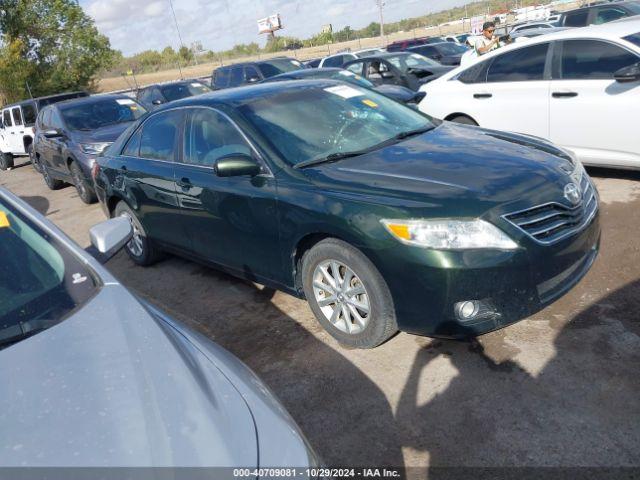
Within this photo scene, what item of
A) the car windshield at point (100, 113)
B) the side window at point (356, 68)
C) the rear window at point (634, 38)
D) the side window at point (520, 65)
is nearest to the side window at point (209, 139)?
the side window at point (520, 65)

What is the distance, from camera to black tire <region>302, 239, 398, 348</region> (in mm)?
3152

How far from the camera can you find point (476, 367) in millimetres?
3125

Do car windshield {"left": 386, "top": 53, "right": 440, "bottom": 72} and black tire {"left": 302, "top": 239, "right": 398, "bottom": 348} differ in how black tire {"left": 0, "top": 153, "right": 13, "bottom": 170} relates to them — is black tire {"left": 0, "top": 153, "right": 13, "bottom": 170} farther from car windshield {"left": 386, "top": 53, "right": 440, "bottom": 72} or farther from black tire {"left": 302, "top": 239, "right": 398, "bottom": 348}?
black tire {"left": 302, "top": 239, "right": 398, "bottom": 348}

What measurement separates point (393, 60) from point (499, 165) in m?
9.12

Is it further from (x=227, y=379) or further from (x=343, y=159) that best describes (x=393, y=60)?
(x=227, y=379)

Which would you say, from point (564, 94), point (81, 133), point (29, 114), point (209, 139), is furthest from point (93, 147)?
point (29, 114)

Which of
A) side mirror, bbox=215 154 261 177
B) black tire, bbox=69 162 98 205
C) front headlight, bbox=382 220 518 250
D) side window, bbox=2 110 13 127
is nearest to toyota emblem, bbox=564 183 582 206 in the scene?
front headlight, bbox=382 220 518 250

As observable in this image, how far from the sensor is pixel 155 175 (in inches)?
188

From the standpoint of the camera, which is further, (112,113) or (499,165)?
(112,113)

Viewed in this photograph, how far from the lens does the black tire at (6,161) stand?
1577cm

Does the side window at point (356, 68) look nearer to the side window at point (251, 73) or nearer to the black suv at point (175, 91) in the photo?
the side window at point (251, 73)

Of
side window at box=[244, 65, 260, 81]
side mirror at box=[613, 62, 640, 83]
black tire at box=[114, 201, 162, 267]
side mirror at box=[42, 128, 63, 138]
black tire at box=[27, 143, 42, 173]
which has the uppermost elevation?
side window at box=[244, 65, 260, 81]

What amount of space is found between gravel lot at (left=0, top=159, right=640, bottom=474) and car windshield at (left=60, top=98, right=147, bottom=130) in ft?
20.2

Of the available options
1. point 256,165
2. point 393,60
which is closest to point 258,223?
point 256,165
